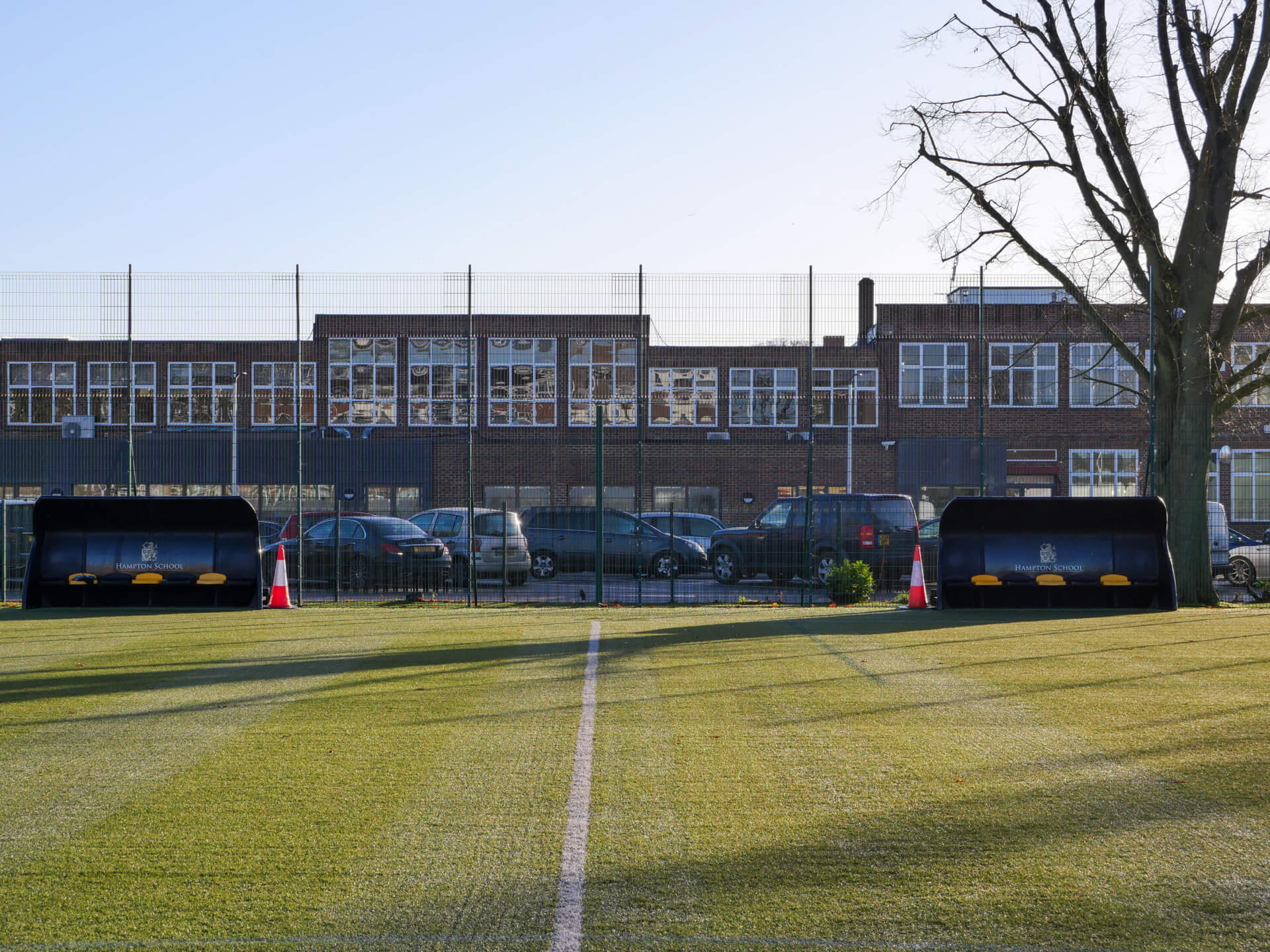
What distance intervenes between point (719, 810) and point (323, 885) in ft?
5.97

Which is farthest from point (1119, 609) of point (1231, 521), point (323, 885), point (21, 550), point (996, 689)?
point (21, 550)

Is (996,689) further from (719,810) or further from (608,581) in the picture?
(608,581)

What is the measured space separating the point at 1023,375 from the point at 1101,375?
3.49 metres

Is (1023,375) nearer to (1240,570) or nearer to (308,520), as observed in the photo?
(1240,570)

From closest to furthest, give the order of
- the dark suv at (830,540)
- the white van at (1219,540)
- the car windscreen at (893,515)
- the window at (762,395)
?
the dark suv at (830,540) → the car windscreen at (893,515) → the window at (762,395) → the white van at (1219,540)

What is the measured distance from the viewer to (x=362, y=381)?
39312mm

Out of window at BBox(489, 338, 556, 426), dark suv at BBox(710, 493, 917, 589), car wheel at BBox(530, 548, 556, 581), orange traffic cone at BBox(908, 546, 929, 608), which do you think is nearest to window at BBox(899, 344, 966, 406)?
dark suv at BBox(710, 493, 917, 589)

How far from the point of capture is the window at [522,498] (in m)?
20.6

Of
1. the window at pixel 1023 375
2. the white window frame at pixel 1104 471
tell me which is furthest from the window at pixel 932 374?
the white window frame at pixel 1104 471

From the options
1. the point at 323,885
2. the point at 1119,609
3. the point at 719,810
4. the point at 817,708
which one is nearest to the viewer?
the point at 323,885

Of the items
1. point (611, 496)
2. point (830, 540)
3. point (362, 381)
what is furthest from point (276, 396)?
point (362, 381)

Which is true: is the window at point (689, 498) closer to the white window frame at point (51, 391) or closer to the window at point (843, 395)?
the window at point (843, 395)

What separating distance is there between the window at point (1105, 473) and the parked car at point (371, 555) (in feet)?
48.0

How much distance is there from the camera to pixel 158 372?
26.3 metres
